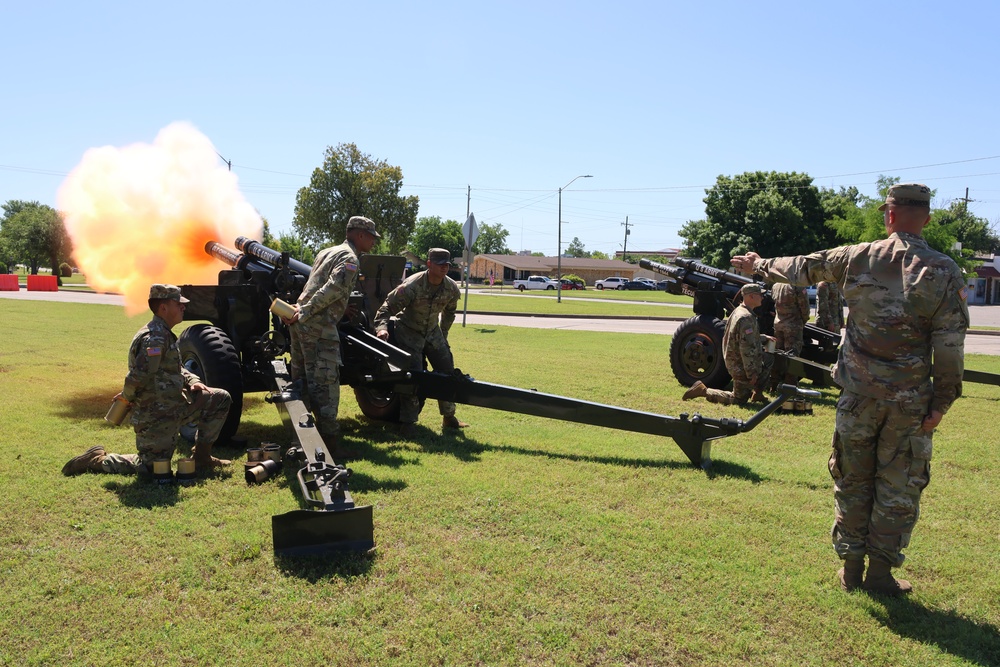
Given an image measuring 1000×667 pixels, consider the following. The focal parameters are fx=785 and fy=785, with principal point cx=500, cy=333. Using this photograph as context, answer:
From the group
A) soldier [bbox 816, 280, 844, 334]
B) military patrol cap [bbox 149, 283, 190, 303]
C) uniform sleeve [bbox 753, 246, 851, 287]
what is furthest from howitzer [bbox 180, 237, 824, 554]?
soldier [bbox 816, 280, 844, 334]

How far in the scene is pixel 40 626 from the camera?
3.36m

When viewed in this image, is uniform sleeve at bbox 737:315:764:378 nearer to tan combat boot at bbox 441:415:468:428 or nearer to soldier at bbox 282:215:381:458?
tan combat boot at bbox 441:415:468:428

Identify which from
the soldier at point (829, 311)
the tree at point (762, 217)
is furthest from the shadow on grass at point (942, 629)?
the tree at point (762, 217)

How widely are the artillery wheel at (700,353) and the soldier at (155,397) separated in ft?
21.3

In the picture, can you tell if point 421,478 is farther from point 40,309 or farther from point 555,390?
point 40,309

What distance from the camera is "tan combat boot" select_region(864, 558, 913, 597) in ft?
12.7

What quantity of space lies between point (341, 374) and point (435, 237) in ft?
362

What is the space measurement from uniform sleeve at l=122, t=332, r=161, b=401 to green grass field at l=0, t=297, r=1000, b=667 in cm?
65

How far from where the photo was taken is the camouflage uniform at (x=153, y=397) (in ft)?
17.3

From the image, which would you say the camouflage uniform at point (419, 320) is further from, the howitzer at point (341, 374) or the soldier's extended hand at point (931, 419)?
the soldier's extended hand at point (931, 419)

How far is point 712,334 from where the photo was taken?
10062 millimetres

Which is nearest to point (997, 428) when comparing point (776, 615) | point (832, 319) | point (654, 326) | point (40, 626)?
point (832, 319)

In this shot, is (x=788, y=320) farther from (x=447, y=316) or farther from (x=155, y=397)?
(x=155, y=397)

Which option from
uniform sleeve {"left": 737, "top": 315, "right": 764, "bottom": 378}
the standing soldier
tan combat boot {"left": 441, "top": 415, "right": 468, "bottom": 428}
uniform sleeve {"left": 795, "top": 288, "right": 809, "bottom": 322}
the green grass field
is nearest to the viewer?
the green grass field
